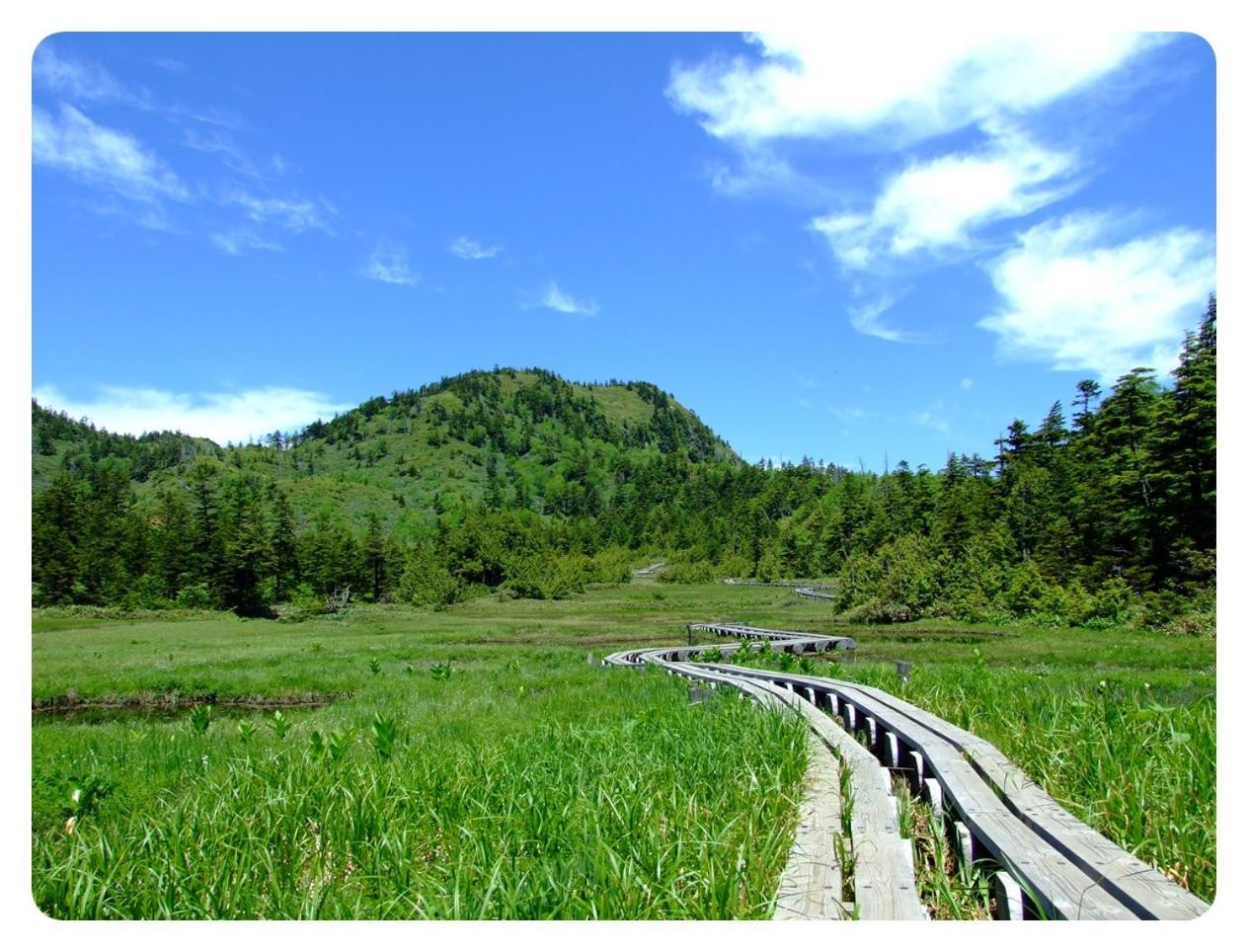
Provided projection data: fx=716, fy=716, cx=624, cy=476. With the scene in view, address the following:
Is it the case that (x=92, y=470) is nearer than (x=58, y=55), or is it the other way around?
(x=58, y=55)

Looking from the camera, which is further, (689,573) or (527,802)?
(689,573)

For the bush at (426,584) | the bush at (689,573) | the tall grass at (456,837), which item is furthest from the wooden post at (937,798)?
the bush at (426,584)

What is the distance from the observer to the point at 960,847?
160 inches

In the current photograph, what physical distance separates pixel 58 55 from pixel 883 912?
6396 mm

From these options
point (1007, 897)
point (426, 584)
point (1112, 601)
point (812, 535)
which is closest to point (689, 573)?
point (812, 535)

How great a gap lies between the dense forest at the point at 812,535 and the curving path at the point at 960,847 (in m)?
3.59

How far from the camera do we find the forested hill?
335ft

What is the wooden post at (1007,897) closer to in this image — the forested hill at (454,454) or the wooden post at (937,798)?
the wooden post at (937,798)

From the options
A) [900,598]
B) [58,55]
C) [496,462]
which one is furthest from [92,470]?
[496,462]

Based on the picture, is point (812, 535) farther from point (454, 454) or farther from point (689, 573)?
point (454, 454)

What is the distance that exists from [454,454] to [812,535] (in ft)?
381
